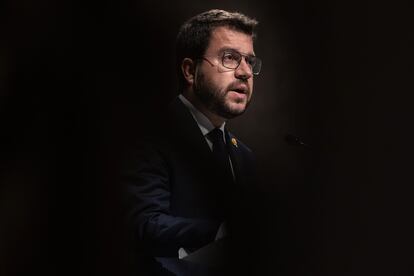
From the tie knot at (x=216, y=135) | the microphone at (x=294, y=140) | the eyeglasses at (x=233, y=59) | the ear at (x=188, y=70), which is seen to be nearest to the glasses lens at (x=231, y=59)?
the eyeglasses at (x=233, y=59)

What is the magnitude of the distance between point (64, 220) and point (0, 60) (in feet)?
1.86

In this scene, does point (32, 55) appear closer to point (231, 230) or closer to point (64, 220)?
point (64, 220)

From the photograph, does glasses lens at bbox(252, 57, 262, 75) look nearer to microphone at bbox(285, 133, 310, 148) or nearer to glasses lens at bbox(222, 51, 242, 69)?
glasses lens at bbox(222, 51, 242, 69)

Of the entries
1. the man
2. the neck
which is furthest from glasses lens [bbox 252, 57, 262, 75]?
the neck

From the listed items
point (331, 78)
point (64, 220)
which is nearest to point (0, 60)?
point (64, 220)

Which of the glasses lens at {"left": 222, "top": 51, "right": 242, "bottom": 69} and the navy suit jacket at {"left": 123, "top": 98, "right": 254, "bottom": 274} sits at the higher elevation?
the glasses lens at {"left": 222, "top": 51, "right": 242, "bottom": 69}

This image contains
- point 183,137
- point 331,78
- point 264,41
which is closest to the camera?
point 183,137

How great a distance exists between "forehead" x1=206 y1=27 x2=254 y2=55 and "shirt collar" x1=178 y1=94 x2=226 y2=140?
0.61 feet

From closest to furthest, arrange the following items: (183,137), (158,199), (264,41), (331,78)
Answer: (158,199) < (183,137) < (264,41) < (331,78)

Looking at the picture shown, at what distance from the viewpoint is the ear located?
185 cm

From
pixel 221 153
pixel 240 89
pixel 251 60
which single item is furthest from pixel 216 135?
pixel 251 60

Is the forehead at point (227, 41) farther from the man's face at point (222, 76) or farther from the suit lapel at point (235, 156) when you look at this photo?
the suit lapel at point (235, 156)

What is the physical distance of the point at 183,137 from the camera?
1.82 metres

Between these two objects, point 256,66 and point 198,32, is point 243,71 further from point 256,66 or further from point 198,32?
point 198,32
